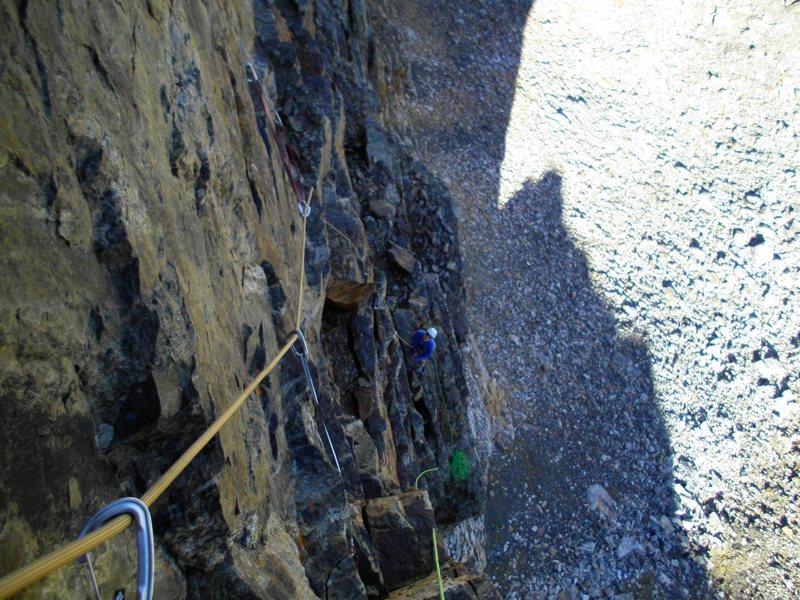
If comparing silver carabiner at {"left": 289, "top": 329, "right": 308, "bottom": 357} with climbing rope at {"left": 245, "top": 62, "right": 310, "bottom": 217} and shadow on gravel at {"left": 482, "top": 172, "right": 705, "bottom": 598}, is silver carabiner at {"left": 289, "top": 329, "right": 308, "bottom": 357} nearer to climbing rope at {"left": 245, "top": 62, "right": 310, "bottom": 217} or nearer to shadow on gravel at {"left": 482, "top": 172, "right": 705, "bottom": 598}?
climbing rope at {"left": 245, "top": 62, "right": 310, "bottom": 217}

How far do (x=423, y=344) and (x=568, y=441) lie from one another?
593 centimetres

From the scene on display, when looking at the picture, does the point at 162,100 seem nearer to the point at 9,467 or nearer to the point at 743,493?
the point at 9,467

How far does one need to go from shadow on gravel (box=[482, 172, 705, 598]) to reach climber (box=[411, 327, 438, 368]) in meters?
3.82

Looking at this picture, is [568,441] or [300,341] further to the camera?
[568,441]

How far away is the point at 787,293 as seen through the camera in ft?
57.6

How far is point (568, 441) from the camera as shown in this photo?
43.0 feet

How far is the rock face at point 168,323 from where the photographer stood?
1.93 meters

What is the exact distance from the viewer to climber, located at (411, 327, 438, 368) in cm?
881

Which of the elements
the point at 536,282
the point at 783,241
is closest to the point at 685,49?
the point at 783,241

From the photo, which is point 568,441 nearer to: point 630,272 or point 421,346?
point 421,346

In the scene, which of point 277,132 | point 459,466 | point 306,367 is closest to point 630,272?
point 459,466

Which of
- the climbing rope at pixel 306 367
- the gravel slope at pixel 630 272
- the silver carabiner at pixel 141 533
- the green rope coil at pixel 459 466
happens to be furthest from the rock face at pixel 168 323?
the gravel slope at pixel 630 272

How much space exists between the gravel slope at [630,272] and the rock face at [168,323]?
7.38 meters

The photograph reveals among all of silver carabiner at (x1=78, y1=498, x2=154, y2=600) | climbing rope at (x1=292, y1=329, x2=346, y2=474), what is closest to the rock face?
climbing rope at (x1=292, y1=329, x2=346, y2=474)
